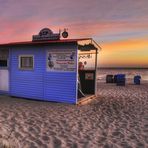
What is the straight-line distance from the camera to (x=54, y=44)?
12.4 meters

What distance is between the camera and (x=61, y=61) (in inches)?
484

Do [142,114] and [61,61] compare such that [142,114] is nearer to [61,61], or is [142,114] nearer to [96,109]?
[96,109]

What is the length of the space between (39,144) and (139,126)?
12.3 feet

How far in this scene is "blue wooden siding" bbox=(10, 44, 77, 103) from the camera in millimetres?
12055

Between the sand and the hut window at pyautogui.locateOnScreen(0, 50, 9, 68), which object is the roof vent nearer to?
the hut window at pyautogui.locateOnScreen(0, 50, 9, 68)

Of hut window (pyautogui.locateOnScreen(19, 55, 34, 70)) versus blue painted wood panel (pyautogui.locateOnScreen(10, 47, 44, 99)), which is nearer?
Result: blue painted wood panel (pyautogui.locateOnScreen(10, 47, 44, 99))

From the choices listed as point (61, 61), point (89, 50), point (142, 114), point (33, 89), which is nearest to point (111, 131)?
point (142, 114)

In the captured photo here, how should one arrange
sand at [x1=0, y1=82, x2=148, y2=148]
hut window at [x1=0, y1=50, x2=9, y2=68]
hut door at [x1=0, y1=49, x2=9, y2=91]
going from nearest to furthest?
sand at [x1=0, y1=82, x2=148, y2=148], hut door at [x1=0, y1=49, x2=9, y2=91], hut window at [x1=0, y1=50, x2=9, y2=68]

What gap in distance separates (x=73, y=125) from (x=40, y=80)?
5523 mm

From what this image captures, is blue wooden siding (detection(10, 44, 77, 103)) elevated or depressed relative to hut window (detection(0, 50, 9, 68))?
depressed

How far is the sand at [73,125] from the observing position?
20.7ft

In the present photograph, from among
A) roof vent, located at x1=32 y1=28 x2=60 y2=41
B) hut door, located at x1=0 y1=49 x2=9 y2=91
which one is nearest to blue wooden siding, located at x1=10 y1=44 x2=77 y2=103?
hut door, located at x1=0 y1=49 x2=9 y2=91

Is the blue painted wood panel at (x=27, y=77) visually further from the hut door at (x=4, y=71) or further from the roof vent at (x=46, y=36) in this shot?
the roof vent at (x=46, y=36)

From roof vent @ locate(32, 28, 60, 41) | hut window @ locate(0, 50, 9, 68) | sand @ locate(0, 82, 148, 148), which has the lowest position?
sand @ locate(0, 82, 148, 148)
